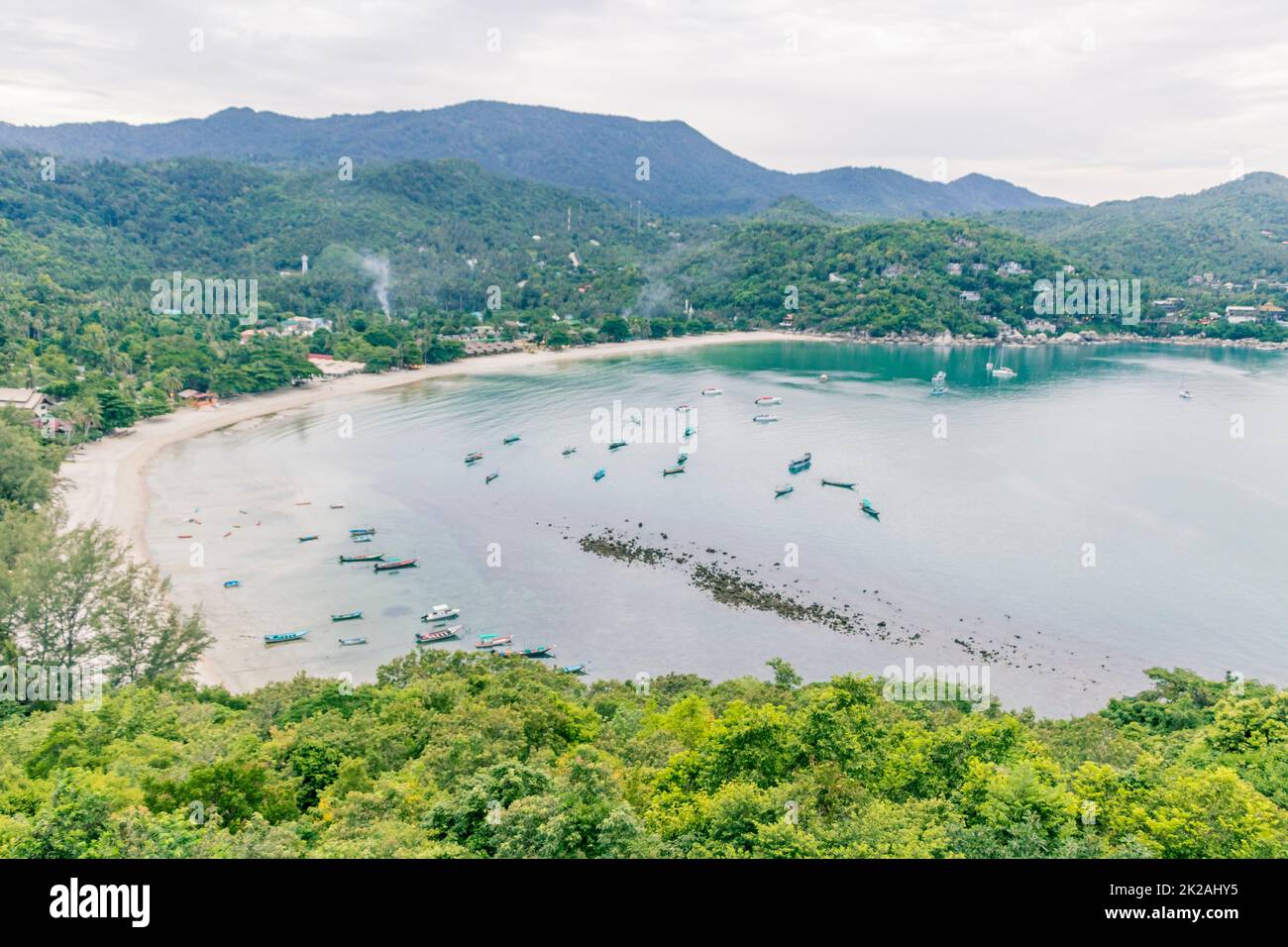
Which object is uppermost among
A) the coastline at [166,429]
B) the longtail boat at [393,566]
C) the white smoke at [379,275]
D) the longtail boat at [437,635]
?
the white smoke at [379,275]

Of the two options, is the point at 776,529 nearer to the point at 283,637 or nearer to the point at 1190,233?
the point at 283,637

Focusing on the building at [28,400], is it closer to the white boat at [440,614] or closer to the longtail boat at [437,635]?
the white boat at [440,614]

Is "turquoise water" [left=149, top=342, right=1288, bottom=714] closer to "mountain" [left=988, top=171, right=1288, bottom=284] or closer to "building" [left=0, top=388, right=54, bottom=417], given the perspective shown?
"building" [left=0, top=388, right=54, bottom=417]

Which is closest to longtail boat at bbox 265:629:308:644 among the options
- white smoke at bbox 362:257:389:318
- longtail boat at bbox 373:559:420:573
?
longtail boat at bbox 373:559:420:573

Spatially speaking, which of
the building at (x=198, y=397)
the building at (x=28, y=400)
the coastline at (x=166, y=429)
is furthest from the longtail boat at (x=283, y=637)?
the building at (x=198, y=397)
